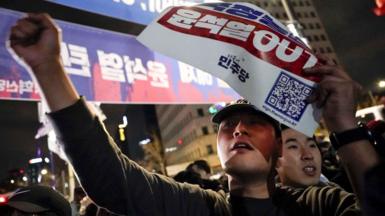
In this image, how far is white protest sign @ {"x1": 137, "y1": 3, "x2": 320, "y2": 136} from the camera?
1.54 meters

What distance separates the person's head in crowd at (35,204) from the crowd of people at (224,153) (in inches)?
36.5

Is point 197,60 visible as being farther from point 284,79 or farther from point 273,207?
point 273,207

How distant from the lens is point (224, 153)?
1.89m

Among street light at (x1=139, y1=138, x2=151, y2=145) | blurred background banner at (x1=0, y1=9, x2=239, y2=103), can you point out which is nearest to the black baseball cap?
blurred background banner at (x1=0, y1=9, x2=239, y2=103)

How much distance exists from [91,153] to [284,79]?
0.82 meters

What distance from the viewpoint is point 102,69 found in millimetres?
4598

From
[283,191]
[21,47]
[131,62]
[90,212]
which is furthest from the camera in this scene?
[131,62]

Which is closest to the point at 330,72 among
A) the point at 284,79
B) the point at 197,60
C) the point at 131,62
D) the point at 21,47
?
the point at 284,79

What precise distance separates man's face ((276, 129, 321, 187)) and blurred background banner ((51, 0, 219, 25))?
2.98 metres

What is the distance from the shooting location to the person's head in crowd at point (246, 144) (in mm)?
1840

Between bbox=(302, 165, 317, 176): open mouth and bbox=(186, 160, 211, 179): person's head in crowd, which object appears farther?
bbox=(186, 160, 211, 179): person's head in crowd

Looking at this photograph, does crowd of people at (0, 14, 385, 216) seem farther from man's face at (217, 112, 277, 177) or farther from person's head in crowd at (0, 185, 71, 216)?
person's head in crowd at (0, 185, 71, 216)

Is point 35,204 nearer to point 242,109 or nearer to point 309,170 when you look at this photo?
point 242,109

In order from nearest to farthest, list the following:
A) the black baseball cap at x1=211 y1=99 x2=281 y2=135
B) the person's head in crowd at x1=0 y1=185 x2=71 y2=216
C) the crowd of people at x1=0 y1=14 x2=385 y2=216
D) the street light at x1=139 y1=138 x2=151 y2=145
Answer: the crowd of people at x1=0 y1=14 x2=385 y2=216
the black baseball cap at x1=211 y1=99 x2=281 y2=135
the person's head in crowd at x1=0 y1=185 x2=71 y2=216
the street light at x1=139 y1=138 x2=151 y2=145
